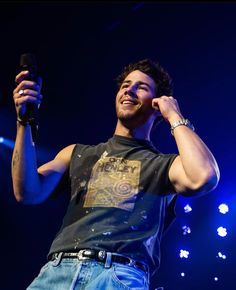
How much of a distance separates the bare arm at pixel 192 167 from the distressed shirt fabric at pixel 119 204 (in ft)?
0.28

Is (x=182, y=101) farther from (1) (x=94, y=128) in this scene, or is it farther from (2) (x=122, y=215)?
(2) (x=122, y=215)

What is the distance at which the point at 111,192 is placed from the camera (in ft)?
5.34

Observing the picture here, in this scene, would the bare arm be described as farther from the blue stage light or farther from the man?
the blue stage light

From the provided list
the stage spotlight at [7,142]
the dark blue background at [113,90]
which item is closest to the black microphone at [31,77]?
the dark blue background at [113,90]

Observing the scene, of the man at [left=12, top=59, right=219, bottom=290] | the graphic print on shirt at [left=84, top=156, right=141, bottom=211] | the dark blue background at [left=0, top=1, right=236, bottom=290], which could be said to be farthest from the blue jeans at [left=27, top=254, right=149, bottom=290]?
the dark blue background at [left=0, top=1, right=236, bottom=290]

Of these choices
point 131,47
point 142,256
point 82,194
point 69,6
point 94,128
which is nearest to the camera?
point 142,256

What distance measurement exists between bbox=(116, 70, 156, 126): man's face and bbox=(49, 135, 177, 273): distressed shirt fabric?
0.74 ft

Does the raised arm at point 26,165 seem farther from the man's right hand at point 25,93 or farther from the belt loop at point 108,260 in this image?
the belt loop at point 108,260

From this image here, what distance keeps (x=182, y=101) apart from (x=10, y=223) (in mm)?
2485

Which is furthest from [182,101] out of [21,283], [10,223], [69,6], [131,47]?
[21,283]

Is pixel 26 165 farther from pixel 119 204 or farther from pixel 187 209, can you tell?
pixel 187 209

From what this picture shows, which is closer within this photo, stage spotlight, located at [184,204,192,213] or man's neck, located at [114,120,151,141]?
man's neck, located at [114,120,151,141]

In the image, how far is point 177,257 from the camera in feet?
Answer: 15.2

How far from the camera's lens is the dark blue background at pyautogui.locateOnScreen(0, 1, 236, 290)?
4129 millimetres
